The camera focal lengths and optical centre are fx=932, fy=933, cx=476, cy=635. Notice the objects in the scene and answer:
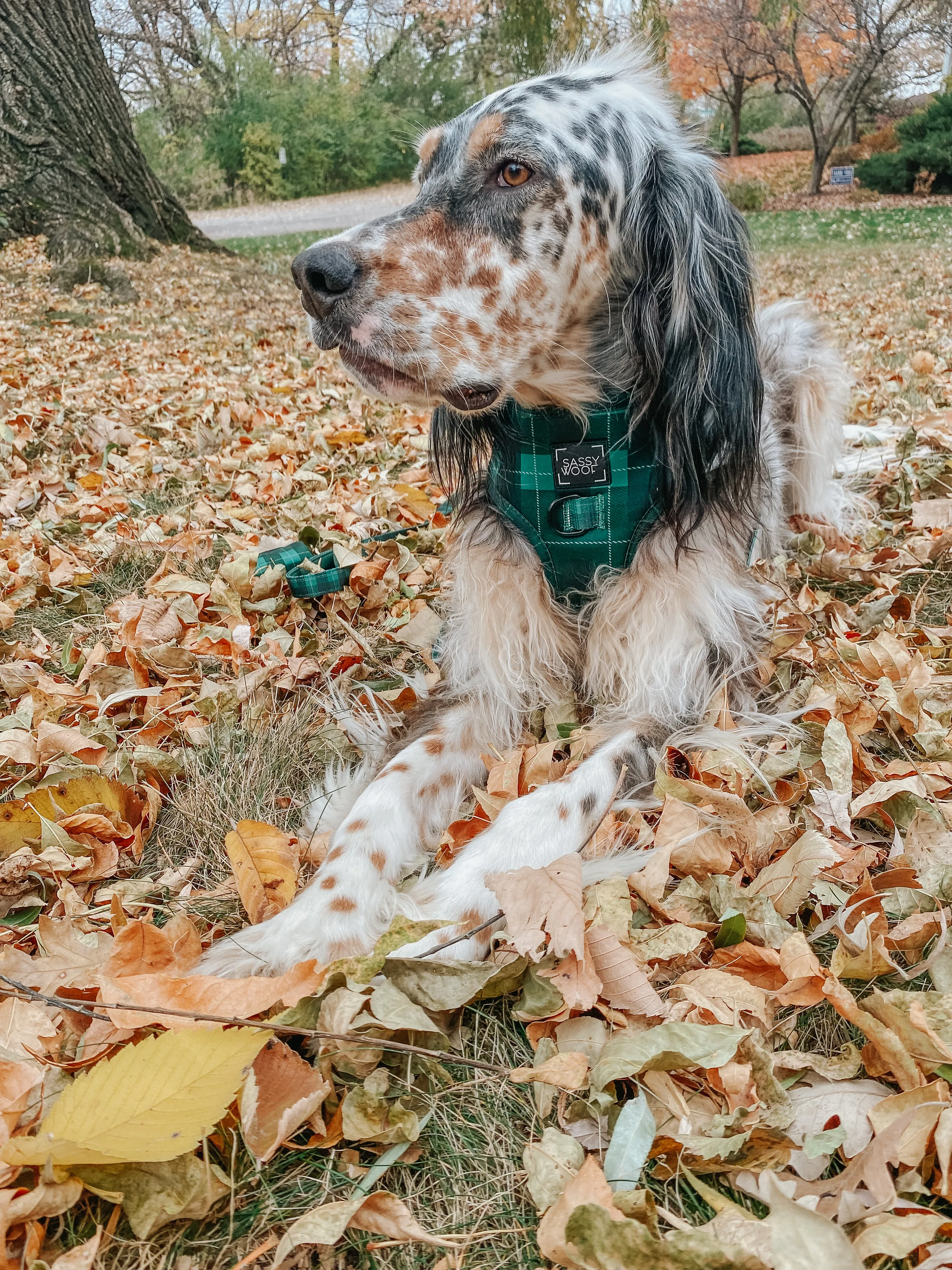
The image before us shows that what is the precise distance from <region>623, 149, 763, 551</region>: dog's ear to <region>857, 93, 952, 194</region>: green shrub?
15712mm

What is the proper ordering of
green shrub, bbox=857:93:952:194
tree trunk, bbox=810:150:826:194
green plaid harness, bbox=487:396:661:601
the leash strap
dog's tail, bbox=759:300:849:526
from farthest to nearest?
1. tree trunk, bbox=810:150:826:194
2. green shrub, bbox=857:93:952:194
3. dog's tail, bbox=759:300:849:526
4. the leash strap
5. green plaid harness, bbox=487:396:661:601

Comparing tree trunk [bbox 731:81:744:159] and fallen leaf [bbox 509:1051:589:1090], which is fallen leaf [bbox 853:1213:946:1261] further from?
tree trunk [bbox 731:81:744:159]

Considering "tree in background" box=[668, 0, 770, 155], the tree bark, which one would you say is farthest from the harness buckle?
the tree bark

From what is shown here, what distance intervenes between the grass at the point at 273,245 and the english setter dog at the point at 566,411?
1106 cm

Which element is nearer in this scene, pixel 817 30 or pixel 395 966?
pixel 395 966

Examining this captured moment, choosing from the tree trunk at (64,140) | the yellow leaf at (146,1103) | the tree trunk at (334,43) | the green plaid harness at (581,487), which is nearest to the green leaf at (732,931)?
the yellow leaf at (146,1103)

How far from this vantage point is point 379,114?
22.9 metres

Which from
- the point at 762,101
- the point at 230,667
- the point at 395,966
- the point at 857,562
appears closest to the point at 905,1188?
the point at 395,966

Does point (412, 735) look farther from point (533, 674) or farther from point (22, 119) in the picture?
point (22, 119)

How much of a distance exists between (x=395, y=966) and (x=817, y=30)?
707 inches

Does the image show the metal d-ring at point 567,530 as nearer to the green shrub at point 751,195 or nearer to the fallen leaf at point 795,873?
the fallen leaf at point 795,873

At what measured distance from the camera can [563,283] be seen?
251 cm

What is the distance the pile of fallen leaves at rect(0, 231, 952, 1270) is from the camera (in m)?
1.32

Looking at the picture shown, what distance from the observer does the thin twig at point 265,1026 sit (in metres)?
1.50
